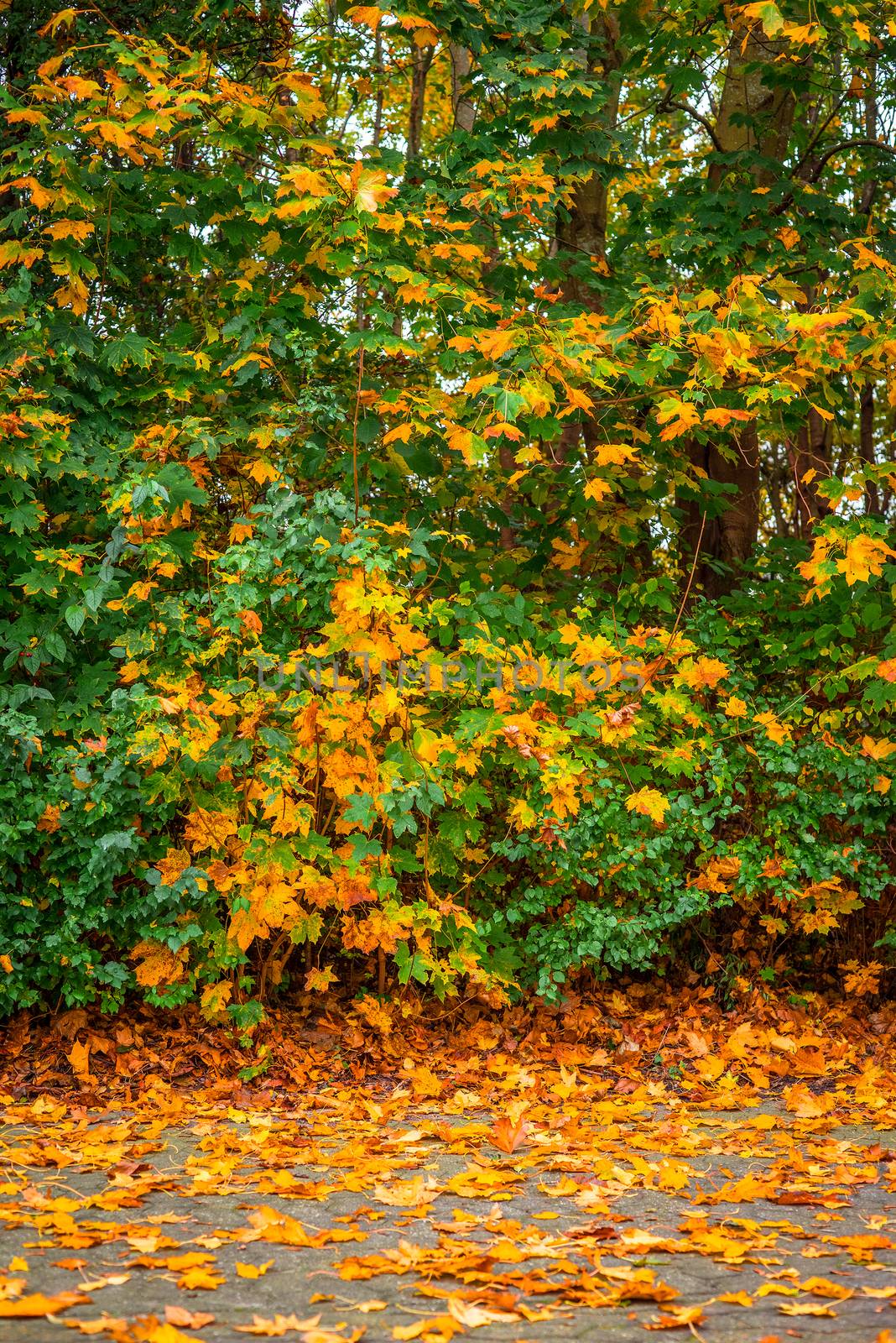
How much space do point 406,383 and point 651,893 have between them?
120 inches

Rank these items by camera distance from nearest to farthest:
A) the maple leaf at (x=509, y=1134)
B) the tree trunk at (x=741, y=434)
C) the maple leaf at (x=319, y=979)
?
the maple leaf at (x=509, y=1134)
the maple leaf at (x=319, y=979)
the tree trunk at (x=741, y=434)

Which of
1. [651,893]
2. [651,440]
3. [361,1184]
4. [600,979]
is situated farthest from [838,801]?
[361,1184]

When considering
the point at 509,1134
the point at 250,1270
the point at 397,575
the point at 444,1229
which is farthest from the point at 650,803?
the point at 250,1270

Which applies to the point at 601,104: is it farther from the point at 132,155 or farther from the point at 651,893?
the point at 651,893

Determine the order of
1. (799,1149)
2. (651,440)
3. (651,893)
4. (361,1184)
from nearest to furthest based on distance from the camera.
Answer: (361,1184)
(799,1149)
(651,893)
(651,440)

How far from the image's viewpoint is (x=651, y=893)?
234 inches

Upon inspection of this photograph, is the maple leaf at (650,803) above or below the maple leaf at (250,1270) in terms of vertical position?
above

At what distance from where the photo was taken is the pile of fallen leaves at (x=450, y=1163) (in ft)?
9.02

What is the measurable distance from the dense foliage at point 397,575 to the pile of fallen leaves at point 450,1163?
316 millimetres

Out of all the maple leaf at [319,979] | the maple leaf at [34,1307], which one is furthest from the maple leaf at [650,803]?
the maple leaf at [34,1307]

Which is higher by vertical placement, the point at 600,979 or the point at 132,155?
the point at 132,155

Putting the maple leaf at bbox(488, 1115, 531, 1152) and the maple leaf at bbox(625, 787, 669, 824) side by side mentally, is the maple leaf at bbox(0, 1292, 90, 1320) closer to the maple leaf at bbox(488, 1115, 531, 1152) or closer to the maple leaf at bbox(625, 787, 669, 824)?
the maple leaf at bbox(488, 1115, 531, 1152)

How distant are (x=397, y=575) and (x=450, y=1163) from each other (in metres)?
2.49

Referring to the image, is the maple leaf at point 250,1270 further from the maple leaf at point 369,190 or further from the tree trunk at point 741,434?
the tree trunk at point 741,434
